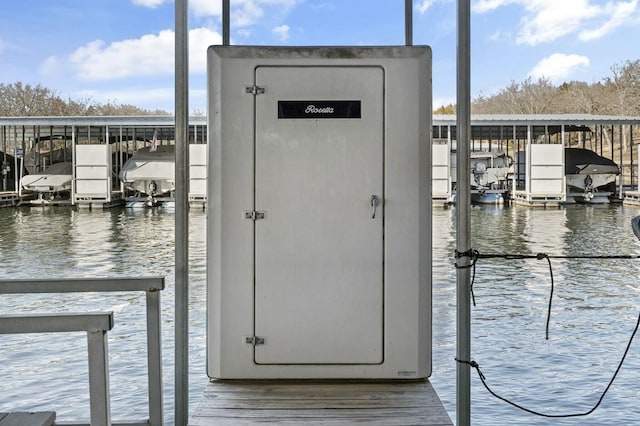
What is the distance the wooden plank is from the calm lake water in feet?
4.49

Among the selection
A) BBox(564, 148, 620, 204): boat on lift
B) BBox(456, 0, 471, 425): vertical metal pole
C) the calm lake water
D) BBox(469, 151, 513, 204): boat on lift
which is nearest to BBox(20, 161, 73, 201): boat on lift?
the calm lake water

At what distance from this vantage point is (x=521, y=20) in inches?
2874

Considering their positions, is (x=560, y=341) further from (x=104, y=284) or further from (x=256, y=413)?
(x=104, y=284)

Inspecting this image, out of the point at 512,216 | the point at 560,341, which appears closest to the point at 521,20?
the point at 512,216

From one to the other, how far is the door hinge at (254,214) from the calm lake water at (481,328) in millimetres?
1540

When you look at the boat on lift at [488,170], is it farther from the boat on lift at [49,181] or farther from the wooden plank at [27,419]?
the wooden plank at [27,419]

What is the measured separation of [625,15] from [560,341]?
8445 cm

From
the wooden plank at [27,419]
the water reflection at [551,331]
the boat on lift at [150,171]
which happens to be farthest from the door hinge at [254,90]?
the boat on lift at [150,171]

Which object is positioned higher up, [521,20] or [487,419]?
[521,20]

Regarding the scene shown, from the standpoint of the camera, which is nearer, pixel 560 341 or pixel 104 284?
pixel 104 284

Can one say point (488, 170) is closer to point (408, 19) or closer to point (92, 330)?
point (408, 19)

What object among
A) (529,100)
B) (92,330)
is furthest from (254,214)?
(529,100)

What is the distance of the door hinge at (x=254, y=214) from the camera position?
397cm

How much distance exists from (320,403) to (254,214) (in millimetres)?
1055
